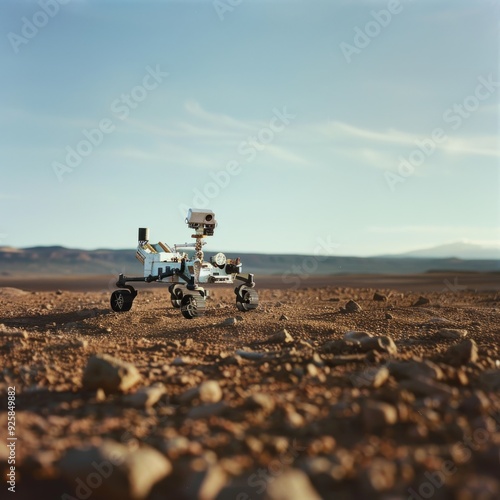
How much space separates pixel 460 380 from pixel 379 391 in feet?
3.15

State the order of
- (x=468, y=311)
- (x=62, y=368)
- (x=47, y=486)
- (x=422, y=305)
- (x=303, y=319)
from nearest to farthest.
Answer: (x=47, y=486), (x=62, y=368), (x=303, y=319), (x=468, y=311), (x=422, y=305)

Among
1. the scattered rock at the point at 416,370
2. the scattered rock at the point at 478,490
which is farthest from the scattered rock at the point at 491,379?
the scattered rock at the point at 478,490

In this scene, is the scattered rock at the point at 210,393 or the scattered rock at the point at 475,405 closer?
the scattered rock at the point at 475,405

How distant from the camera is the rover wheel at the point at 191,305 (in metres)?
11.2

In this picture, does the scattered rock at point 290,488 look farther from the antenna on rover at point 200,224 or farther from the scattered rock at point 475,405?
the antenna on rover at point 200,224

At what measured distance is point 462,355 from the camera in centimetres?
623

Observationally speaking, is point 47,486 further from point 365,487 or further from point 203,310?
point 203,310

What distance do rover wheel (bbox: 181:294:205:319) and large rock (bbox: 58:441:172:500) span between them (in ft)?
24.1

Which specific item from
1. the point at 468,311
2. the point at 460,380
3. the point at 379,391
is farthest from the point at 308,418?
the point at 468,311

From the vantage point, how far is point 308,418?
4.38 m

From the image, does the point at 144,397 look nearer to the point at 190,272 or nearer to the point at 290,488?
the point at 290,488

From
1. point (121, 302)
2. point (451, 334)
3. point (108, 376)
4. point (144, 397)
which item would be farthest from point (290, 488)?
point (121, 302)

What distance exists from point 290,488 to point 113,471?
1137 mm

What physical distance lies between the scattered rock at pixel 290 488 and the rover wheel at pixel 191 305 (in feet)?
25.9
